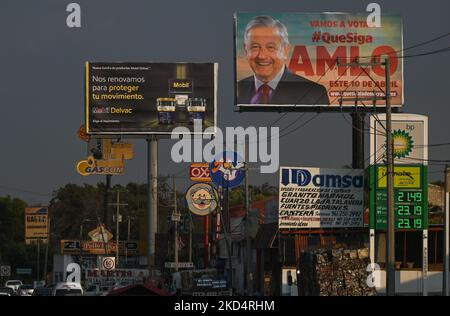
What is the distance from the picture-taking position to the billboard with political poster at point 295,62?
195ft

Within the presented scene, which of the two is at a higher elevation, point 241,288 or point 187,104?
point 187,104

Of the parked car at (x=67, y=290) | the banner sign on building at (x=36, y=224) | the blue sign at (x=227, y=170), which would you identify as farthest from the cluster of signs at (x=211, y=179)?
the banner sign on building at (x=36, y=224)

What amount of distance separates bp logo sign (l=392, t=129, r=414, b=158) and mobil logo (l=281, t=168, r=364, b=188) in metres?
3.52

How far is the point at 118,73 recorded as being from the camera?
223 ft

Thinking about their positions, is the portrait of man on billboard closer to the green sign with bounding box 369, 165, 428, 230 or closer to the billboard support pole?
the billboard support pole

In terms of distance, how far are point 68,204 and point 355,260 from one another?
103 meters

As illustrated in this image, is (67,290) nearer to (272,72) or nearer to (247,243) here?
(247,243)

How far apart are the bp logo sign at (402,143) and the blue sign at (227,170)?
38.7 ft

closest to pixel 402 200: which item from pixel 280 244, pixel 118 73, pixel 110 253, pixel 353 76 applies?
pixel 280 244

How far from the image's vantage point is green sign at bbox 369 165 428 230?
48906 mm

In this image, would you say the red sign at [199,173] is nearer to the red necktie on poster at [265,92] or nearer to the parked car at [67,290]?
the red necktie on poster at [265,92]

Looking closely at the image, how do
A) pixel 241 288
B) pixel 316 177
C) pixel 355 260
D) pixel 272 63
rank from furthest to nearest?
pixel 241 288, pixel 272 63, pixel 316 177, pixel 355 260

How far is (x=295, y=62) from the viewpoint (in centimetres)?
5972

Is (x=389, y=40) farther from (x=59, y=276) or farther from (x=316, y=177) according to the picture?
(x=59, y=276)
